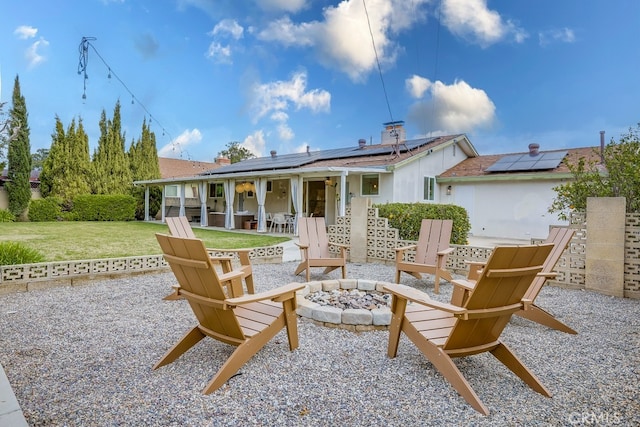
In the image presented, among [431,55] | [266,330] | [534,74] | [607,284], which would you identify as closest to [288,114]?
[431,55]

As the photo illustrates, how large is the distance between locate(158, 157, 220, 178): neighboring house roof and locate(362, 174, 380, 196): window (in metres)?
18.3

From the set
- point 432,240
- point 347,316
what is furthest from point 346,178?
point 347,316

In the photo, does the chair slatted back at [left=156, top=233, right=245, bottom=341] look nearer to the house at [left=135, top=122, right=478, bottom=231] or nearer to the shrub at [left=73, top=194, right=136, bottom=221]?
the house at [left=135, top=122, right=478, bottom=231]

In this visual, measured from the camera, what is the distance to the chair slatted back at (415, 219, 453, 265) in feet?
18.8

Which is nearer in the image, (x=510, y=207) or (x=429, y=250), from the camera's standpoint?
(x=429, y=250)

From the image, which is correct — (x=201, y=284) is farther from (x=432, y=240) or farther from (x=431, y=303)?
(x=432, y=240)

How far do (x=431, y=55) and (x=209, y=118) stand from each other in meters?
13.1

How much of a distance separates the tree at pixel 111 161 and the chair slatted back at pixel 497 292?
2309 cm

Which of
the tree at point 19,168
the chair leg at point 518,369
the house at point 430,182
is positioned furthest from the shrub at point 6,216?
the chair leg at point 518,369

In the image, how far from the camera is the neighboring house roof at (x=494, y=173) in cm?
1241

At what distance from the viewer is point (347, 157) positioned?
16.4 meters

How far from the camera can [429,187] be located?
14734 millimetres

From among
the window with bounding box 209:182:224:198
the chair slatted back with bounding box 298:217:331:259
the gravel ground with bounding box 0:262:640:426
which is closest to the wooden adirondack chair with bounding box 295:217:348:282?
the chair slatted back with bounding box 298:217:331:259

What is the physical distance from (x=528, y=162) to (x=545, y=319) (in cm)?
1161
